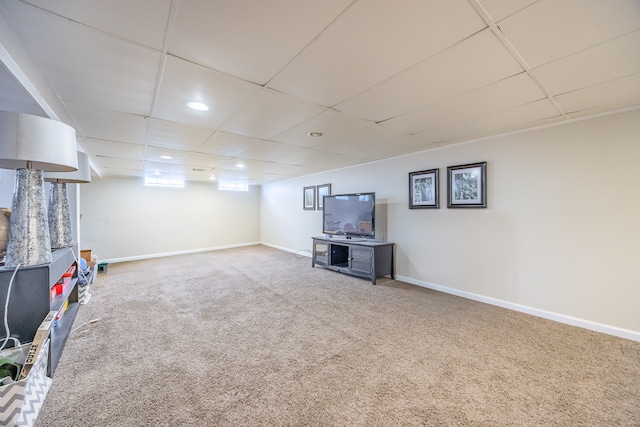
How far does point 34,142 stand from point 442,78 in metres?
2.63

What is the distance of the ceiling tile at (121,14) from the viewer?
3.82 feet

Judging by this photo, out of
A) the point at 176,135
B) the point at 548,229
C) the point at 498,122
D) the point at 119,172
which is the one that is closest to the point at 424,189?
the point at 498,122

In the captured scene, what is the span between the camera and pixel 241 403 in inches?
65.2

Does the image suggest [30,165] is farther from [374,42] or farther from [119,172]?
[119,172]

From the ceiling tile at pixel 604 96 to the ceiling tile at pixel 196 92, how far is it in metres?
2.61

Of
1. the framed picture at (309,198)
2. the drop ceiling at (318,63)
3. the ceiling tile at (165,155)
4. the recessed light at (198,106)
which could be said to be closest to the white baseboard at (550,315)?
the drop ceiling at (318,63)

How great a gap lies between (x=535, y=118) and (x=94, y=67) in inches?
151

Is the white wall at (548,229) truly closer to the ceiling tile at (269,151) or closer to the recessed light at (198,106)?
the ceiling tile at (269,151)

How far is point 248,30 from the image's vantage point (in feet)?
4.46

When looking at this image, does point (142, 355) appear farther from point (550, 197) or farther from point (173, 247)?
point (173, 247)

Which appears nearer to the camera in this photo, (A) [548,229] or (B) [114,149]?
(A) [548,229]

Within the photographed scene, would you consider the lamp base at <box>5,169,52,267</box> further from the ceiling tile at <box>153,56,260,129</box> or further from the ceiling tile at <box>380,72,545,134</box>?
the ceiling tile at <box>380,72,545,134</box>

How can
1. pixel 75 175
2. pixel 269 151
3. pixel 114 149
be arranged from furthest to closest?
pixel 269 151
pixel 114 149
pixel 75 175

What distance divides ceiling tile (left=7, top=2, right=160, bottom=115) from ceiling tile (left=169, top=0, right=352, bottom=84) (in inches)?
12.1
